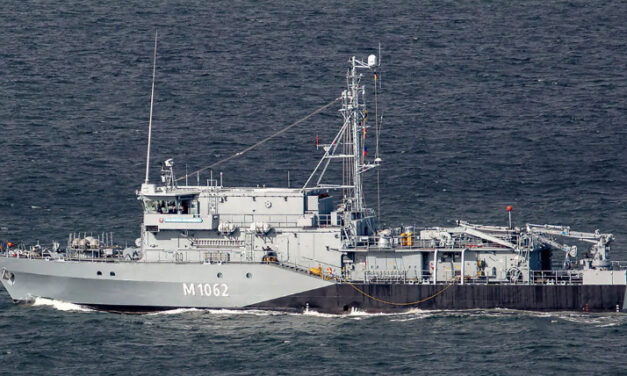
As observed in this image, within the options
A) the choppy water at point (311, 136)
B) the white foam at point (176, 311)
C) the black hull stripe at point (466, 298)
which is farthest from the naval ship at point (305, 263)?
the choppy water at point (311, 136)

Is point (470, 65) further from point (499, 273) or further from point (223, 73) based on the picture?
point (499, 273)

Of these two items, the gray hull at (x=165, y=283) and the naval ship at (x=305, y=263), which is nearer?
the naval ship at (x=305, y=263)

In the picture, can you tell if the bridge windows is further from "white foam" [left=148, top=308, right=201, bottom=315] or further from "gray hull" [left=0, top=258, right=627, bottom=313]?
"white foam" [left=148, top=308, right=201, bottom=315]

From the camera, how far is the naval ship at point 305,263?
6128 centimetres

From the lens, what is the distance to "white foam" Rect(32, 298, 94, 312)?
63656mm

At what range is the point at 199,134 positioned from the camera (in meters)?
93.6

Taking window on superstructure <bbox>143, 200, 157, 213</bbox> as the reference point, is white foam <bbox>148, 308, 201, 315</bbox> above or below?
below

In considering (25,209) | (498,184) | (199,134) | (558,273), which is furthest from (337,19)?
(558,273)

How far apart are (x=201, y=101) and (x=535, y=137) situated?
2601cm

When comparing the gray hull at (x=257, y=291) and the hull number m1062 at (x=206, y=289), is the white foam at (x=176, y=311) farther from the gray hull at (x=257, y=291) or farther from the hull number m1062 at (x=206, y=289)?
the hull number m1062 at (x=206, y=289)

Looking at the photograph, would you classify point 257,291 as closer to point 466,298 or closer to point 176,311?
point 176,311

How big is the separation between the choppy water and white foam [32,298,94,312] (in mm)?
652

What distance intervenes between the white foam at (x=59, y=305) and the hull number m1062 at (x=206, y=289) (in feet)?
16.8

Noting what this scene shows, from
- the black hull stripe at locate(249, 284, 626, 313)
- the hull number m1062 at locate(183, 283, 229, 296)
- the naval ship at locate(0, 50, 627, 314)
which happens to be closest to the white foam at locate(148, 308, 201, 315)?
the naval ship at locate(0, 50, 627, 314)
